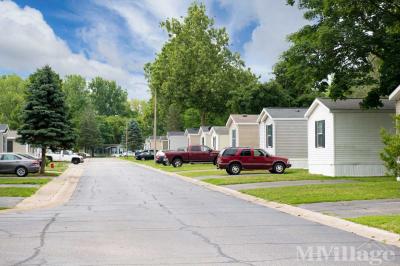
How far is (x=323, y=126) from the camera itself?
3291 centimetres

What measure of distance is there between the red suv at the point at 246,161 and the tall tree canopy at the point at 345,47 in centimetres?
752

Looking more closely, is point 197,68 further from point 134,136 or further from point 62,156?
point 134,136

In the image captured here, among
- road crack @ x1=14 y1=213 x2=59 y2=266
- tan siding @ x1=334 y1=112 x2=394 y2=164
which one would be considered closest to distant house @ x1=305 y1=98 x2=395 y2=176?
tan siding @ x1=334 y1=112 x2=394 y2=164

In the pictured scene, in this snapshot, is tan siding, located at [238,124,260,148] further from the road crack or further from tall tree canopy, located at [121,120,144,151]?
tall tree canopy, located at [121,120,144,151]

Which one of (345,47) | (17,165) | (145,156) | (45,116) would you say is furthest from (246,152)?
(145,156)

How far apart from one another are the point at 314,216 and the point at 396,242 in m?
4.46

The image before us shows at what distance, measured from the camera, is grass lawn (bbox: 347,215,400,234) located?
40.9ft

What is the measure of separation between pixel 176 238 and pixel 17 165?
26.2 meters

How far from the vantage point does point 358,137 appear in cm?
3150

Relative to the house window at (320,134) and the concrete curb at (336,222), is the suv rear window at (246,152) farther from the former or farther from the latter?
the concrete curb at (336,222)

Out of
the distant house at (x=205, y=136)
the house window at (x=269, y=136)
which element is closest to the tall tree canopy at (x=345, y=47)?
the house window at (x=269, y=136)

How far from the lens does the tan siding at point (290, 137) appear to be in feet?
136

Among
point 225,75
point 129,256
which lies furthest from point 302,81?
point 225,75

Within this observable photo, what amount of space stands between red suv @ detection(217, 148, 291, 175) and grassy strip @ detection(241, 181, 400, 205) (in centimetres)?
1195
